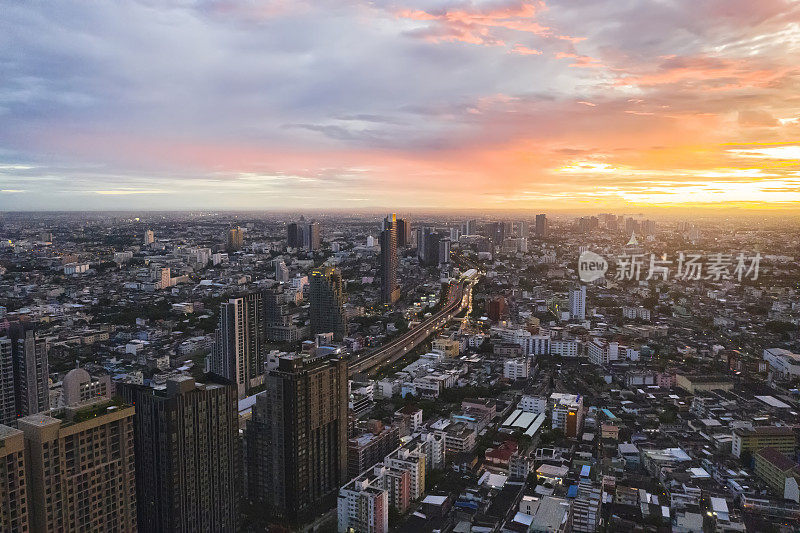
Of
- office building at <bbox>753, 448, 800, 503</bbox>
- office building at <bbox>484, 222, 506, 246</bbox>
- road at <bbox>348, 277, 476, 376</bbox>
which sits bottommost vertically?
road at <bbox>348, 277, 476, 376</bbox>

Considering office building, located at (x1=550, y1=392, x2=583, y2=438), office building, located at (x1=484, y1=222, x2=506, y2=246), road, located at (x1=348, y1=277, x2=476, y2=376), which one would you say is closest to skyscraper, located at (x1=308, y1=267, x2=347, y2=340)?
road, located at (x1=348, y1=277, x2=476, y2=376)

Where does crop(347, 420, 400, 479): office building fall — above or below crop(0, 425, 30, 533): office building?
below

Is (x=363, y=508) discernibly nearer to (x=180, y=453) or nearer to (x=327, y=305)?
(x=180, y=453)

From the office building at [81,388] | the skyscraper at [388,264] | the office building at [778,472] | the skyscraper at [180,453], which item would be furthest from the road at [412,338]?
the office building at [778,472]

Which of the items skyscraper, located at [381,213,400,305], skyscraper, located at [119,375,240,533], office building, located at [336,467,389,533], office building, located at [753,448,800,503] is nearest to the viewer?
skyscraper, located at [119,375,240,533]

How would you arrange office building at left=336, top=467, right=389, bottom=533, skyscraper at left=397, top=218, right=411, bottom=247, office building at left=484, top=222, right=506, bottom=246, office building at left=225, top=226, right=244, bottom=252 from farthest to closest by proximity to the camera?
office building at left=484, top=222, right=506, bottom=246 → skyscraper at left=397, top=218, right=411, bottom=247 → office building at left=225, top=226, right=244, bottom=252 → office building at left=336, top=467, right=389, bottom=533

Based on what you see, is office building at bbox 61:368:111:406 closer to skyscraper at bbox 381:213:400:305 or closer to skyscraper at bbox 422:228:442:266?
skyscraper at bbox 381:213:400:305

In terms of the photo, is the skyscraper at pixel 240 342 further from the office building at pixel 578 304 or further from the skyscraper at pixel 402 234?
the skyscraper at pixel 402 234
